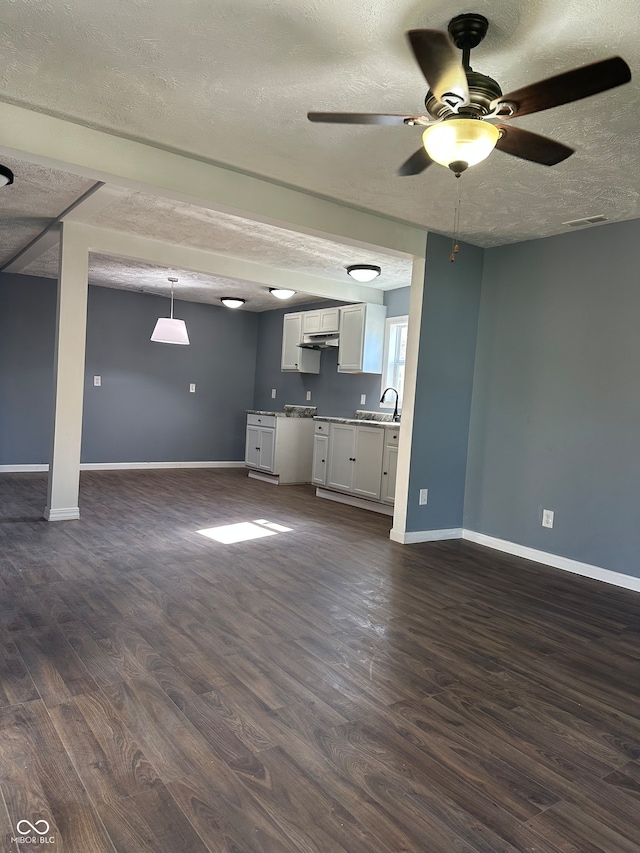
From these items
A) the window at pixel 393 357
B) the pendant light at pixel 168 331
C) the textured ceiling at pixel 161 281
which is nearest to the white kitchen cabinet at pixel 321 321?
the textured ceiling at pixel 161 281

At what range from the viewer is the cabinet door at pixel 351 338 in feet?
21.7

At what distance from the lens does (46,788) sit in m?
1.60

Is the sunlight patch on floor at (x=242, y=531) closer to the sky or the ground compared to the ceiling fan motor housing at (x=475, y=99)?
closer to the ground

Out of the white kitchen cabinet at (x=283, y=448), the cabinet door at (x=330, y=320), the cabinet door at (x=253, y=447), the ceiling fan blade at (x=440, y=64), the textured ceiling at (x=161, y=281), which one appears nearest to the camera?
the ceiling fan blade at (x=440, y=64)

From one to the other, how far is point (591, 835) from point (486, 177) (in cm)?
299

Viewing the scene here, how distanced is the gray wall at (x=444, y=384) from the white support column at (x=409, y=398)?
0.04 meters

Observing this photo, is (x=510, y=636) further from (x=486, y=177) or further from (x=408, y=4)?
(x=408, y=4)

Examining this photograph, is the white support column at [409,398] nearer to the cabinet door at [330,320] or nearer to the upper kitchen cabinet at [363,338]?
the upper kitchen cabinet at [363,338]

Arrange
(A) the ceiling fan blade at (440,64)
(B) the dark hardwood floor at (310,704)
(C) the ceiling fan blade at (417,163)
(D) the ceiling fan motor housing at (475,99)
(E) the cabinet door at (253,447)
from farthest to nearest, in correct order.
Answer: (E) the cabinet door at (253,447) → (C) the ceiling fan blade at (417,163) → (D) the ceiling fan motor housing at (475,99) → (A) the ceiling fan blade at (440,64) → (B) the dark hardwood floor at (310,704)

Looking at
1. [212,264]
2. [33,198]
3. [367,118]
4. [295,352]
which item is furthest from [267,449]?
[367,118]

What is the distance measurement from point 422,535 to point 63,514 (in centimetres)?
296

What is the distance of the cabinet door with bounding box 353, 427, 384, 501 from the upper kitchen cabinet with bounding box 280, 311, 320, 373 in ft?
6.36

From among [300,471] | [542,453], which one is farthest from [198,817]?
[300,471]

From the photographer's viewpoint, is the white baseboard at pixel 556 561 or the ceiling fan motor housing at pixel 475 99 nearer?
the ceiling fan motor housing at pixel 475 99
